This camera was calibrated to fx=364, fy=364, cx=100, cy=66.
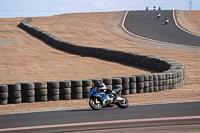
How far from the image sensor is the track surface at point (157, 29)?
3744 centimetres

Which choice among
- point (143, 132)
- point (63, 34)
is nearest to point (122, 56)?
point (143, 132)

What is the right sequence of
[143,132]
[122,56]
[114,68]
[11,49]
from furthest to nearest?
[11,49]
[122,56]
[114,68]
[143,132]

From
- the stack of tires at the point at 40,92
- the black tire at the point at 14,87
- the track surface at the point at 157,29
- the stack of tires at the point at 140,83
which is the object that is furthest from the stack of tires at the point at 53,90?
the track surface at the point at 157,29

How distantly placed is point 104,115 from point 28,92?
12.1 ft

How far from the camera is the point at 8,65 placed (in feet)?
71.3

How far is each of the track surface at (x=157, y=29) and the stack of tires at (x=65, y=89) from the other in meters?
23.8

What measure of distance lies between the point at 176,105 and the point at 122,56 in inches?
538

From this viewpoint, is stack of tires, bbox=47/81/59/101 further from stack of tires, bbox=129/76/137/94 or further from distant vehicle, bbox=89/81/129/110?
stack of tires, bbox=129/76/137/94

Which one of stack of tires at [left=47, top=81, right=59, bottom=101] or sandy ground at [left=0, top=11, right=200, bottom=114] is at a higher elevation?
stack of tires at [left=47, top=81, right=59, bottom=101]

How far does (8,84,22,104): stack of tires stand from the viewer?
1114 centimetres

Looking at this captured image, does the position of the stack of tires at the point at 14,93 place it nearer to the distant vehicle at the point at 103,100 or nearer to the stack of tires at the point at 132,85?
the distant vehicle at the point at 103,100

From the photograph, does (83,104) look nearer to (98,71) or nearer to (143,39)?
(98,71)

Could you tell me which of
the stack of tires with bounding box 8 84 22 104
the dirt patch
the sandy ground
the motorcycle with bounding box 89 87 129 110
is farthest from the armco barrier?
the dirt patch

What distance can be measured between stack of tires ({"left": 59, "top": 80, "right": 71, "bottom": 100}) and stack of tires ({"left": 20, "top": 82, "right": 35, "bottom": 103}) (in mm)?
892
